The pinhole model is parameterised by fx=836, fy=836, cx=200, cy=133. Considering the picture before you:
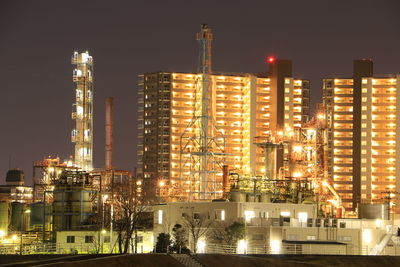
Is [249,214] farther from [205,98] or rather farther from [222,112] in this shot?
[222,112]

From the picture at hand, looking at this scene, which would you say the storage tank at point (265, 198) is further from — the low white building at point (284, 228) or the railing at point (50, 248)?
the railing at point (50, 248)

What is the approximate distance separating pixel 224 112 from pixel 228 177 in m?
80.2

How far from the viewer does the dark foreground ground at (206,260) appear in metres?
51.0

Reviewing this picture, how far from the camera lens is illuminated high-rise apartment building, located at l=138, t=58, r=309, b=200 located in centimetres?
17900

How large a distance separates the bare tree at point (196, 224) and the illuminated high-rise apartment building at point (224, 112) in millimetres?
95694

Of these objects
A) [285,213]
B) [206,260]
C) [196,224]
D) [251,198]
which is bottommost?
[196,224]

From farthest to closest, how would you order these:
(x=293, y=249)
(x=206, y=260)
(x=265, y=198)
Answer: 1. (x=265, y=198)
2. (x=293, y=249)
3. (x=206, y=260)

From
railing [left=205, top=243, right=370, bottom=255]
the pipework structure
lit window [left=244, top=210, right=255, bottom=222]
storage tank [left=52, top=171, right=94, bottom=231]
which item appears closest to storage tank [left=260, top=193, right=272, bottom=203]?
lit window [left=244, top=210, right=255, bottom=222]

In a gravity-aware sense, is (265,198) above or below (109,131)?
below

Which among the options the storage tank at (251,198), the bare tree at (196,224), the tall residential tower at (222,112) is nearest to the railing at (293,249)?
the bare tree at (196,224)

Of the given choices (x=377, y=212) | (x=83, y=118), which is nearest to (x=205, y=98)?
(x=83, y=118)

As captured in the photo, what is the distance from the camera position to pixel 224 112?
609 feet

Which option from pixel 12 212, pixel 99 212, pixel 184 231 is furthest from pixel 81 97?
pixel 184 231

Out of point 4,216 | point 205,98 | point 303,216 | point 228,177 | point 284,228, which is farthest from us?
point 205,98
